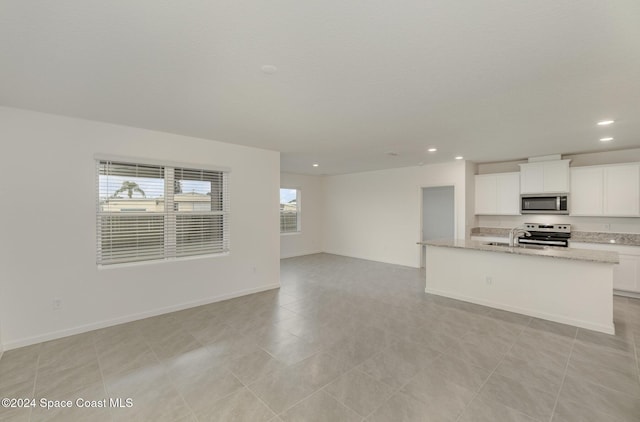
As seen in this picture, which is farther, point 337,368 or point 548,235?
point 548,235

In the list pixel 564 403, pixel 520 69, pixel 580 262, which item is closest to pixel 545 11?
pixel 520 69

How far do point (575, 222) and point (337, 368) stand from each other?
5854 millimetres

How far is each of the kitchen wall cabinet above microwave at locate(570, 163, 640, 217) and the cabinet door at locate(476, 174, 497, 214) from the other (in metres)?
1.31

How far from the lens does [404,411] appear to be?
2.02m

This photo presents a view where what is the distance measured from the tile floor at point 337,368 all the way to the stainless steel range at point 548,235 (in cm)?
158

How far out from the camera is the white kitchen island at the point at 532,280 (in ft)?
11.1

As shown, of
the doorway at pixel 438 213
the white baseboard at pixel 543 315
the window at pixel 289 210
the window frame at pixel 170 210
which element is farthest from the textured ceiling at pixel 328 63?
the doorway at pixel 438 213

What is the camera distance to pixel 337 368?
2.56 m

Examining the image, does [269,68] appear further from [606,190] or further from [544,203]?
[606,190]

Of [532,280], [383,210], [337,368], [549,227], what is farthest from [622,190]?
[337,368]

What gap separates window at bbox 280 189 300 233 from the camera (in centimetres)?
831

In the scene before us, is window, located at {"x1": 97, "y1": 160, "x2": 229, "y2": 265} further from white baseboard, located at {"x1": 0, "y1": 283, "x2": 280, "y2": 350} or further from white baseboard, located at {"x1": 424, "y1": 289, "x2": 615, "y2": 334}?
white baseboard, located at {"x1": 424, "y1": 289, "x2": 615, "y2": 334}

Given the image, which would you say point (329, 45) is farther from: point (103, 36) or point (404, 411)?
point (404, 411)

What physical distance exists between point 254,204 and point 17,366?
127 inches
